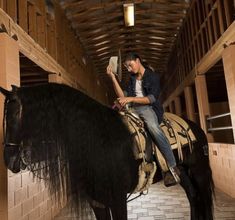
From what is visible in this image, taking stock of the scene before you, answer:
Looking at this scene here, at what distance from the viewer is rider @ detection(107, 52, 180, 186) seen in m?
2.48

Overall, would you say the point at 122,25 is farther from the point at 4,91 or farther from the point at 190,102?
the point at 4,91

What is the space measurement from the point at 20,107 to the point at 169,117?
5.72ft

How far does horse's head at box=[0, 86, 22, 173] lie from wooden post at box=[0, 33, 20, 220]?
96cm

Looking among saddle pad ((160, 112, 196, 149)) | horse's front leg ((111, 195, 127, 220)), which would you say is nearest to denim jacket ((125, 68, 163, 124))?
saddle pad ((160, 112, 196, 149))

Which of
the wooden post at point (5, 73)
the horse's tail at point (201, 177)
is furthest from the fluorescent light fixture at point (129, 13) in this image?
the horse's tail at point (201, 177)

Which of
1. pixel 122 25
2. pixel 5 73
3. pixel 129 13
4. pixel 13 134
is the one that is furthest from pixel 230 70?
pixel 13 134

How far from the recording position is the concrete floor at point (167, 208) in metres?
3.72

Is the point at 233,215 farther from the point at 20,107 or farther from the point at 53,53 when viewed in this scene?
the point at 53,53

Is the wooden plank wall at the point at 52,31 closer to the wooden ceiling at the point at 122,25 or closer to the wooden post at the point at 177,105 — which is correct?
the wooden ceiling at the point at 122,25

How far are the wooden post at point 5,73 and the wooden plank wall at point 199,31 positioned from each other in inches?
121

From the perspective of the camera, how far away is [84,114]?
211 cm

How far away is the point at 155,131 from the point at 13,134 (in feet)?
3.94

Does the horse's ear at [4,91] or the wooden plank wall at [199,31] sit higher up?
the wooden plank wall at [199,31]

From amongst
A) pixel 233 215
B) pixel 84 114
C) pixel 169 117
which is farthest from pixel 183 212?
pixel 84 114
